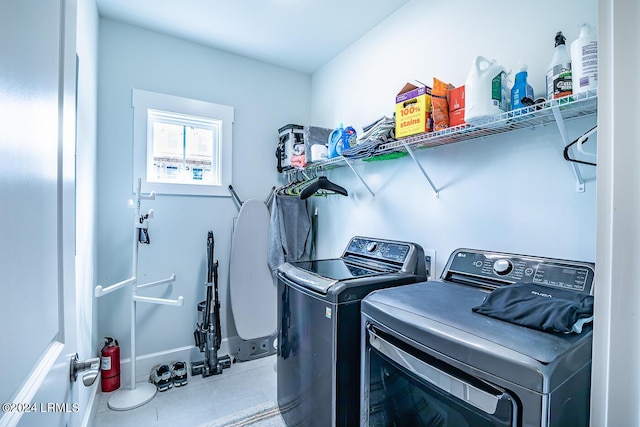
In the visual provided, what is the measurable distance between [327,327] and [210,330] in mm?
1521

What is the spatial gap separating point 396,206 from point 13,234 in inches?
73.5

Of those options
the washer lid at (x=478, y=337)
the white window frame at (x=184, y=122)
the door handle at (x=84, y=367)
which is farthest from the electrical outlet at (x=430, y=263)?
the white window frame at (x=184, y=122)

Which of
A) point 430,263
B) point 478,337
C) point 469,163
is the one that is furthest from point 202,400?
point 469,163

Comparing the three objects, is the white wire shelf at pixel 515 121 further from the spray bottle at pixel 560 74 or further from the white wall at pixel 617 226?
the white wall at pixel 617 226

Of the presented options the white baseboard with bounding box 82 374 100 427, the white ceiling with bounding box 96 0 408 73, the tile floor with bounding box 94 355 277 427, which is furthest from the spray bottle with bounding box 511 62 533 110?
the white baseboard with bounding box 82 374 100 427

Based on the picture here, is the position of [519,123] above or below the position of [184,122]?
below

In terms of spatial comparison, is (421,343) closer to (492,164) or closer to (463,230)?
(463,230)

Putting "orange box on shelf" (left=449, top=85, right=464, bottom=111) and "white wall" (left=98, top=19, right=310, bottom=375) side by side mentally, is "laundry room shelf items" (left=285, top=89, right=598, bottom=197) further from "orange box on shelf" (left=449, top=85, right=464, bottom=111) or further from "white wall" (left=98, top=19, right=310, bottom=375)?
"white wall" (left=98, top=19, right=310, bottom=375)

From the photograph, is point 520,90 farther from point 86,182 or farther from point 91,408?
point 91,408

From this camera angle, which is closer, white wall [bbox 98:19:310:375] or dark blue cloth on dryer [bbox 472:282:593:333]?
dark blue cloth on dryer [bbox 472:282:593:333]

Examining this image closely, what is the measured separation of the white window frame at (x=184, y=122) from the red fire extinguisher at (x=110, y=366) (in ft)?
3.95

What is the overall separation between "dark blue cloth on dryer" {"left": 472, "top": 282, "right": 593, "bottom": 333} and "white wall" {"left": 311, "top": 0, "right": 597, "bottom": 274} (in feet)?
1.02

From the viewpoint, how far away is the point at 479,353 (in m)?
0.74

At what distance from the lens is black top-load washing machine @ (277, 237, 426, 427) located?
4.33 feet
